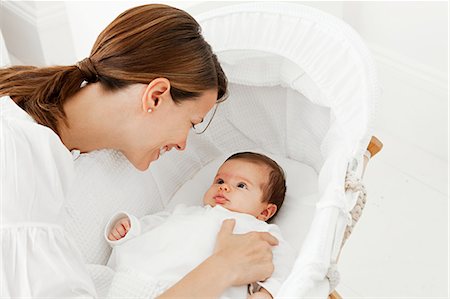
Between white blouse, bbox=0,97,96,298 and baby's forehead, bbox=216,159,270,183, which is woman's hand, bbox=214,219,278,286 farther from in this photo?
white blouse, bbox=0,97,96,298

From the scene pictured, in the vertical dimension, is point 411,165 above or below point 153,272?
below

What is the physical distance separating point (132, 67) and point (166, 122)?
0.13 meters

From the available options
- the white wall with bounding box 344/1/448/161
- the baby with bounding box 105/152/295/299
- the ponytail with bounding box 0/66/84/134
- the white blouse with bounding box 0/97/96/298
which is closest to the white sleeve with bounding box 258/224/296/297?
the baby with bounding box 105/152/295/299

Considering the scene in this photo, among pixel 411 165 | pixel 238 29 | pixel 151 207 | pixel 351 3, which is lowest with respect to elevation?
pixel 411 165

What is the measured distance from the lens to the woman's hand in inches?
51.9

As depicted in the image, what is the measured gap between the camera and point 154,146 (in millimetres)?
1354

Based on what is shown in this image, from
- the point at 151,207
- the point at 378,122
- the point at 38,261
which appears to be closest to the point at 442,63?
the point at 378,122

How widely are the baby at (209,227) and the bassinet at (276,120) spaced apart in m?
0.06

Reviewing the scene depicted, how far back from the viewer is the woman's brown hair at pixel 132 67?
1.23 meters

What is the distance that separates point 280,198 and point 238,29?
0.40 m

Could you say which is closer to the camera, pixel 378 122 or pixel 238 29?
pixel 238 29

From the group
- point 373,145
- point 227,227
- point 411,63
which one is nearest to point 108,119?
point 227,227

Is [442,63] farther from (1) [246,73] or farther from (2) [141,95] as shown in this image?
(2) [141,95]

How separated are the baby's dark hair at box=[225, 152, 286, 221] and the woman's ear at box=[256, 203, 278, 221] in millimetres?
12
